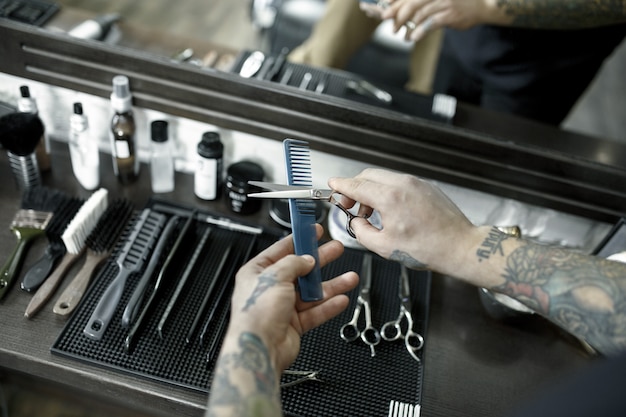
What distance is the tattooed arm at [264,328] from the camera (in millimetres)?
648

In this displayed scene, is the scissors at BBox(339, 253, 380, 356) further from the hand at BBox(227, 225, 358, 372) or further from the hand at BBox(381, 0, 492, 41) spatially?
the hand at BBox(381, 0, 492, 41)

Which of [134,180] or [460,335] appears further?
[134,180]

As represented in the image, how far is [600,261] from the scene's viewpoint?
0.75m

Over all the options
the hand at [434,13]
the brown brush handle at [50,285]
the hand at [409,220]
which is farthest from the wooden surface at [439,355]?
the hand at [434,13]

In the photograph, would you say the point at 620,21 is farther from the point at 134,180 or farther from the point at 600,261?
the point at 134,180

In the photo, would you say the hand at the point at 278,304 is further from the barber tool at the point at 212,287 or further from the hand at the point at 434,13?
the hand at the point at 434,13

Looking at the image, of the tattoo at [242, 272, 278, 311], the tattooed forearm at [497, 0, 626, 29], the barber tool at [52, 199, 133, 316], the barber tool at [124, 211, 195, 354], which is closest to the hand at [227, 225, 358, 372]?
Answer: the tattoo at [242, 272, 278, 311]

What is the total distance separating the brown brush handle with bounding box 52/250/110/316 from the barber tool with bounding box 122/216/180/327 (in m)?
0.08

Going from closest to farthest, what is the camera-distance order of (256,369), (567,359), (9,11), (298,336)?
(256,369) → (298,336) → (567,359) → (9,11)

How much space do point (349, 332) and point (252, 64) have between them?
530mm

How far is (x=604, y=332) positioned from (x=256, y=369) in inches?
16.4

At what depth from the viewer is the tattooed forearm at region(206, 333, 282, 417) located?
637mm

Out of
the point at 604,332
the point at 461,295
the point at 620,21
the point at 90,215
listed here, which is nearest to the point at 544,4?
the point at 620,21

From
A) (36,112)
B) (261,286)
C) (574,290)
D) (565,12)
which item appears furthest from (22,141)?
(565,12)
